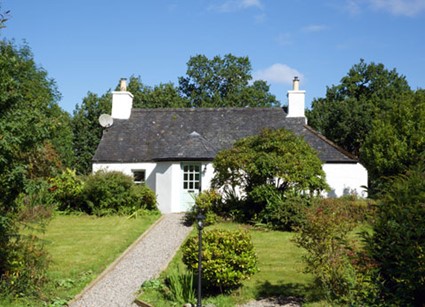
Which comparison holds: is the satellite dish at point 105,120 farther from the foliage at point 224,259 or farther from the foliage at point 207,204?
the foliage at point 224,259

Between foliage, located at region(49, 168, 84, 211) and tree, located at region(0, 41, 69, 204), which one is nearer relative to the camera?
tree, located at region(0, 41, 69, 204)

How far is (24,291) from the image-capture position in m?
10.0

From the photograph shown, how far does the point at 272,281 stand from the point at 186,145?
13297mm

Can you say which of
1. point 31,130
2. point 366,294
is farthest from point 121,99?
point 366,294

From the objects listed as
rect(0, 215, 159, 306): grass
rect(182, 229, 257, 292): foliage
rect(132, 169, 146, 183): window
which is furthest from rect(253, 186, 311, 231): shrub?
rect(132, 169, 146, 183): window

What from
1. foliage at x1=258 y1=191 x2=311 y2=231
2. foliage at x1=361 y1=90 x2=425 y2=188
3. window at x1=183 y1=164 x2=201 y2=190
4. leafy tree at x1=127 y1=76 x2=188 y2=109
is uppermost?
leafy tree at x1=127 y1=76 x2=188 y2=109

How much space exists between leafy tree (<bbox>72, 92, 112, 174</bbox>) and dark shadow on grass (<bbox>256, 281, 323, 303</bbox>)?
3411cm

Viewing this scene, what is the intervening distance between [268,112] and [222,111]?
3017 millimetres

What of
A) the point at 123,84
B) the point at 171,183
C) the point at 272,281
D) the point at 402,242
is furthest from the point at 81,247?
the point at 123,84

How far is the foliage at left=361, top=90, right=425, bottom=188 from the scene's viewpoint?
25.5 m

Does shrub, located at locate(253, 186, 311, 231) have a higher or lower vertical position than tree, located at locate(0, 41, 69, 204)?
lower

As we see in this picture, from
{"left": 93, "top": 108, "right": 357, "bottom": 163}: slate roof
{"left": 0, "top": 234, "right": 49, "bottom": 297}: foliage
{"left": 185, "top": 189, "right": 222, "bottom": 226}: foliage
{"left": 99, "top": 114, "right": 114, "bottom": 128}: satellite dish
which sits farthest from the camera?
{"left": 99, "top": 114, "right": 114, "bottom": 128}: satellite dish

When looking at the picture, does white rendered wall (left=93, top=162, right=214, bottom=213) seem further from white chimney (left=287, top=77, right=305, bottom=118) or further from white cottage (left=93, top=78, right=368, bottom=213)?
white chimney (left=287, top=77, right=305, bottom=118)

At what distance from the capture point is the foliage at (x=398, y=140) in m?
25.5
